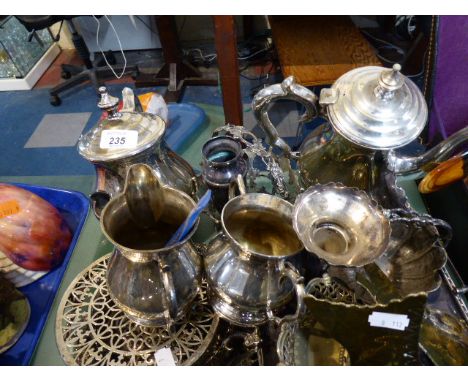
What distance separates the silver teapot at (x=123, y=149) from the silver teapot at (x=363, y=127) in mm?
236

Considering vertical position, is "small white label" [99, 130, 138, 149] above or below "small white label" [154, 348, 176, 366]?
above

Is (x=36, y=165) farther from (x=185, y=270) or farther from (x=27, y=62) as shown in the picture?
(x=185, y=270)

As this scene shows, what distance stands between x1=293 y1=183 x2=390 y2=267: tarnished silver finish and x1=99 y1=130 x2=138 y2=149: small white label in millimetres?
370

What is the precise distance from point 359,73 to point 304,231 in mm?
331

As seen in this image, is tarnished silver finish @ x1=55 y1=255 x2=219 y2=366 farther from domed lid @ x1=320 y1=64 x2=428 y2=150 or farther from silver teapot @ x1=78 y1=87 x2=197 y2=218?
domed lid @ x1=320 y1=64 x2=428 y2=150

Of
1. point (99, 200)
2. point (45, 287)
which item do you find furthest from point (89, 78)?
point (99, 200)

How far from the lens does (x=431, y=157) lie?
28.9 inches

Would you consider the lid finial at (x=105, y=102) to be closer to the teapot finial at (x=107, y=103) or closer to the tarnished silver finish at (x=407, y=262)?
the teapot finial at (x=107, y=103)

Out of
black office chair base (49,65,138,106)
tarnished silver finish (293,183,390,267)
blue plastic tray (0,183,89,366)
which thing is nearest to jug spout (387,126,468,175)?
tarnished silver finish (293,183,390,267)

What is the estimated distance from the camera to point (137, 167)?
702 millimetres

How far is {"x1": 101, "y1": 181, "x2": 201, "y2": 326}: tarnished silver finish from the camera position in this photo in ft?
2.06

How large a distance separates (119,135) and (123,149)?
0.04m
